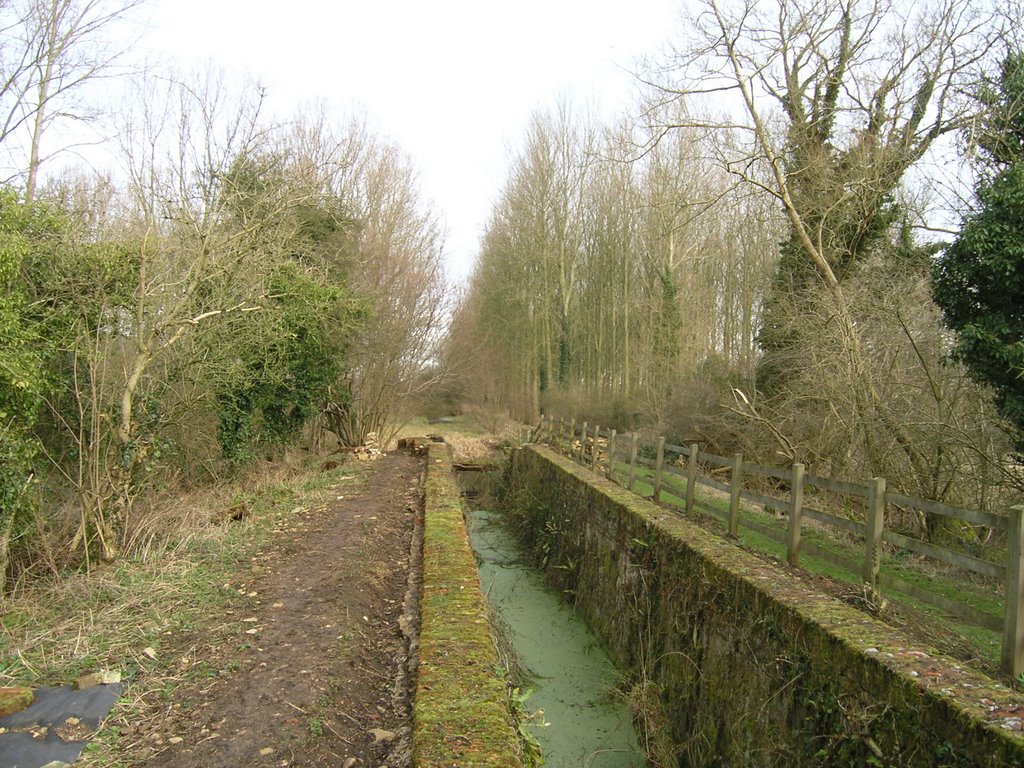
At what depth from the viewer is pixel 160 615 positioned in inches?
220

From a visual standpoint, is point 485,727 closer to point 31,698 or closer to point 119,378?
point 31,698

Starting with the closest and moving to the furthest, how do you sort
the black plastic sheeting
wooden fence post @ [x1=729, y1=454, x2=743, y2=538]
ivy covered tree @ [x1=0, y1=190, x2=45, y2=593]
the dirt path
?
the black plastic sheeting → the dirt path → ivy covered tree @ [x1=0, y1=190, x2=45, y2=593] → wooden fence post @ [x1=729, y1=454, x2=743, y2=538]

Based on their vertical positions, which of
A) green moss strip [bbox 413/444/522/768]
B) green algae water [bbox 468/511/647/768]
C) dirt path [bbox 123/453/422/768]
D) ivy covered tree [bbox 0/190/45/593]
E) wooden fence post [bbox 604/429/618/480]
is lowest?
green algae water [bbox 468/511/647/768]

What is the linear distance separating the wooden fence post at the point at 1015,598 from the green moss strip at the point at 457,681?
2.81 meters

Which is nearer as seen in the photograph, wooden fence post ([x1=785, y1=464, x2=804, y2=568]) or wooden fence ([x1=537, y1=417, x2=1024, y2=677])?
wooden fence ([x1=537, y1=417, x2=1024, y2=677])

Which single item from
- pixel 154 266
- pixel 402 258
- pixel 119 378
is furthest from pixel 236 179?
pixel 402 258

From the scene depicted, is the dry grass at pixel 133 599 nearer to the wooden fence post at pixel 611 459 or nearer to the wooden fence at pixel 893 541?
the wooden fence at pixel 893 541

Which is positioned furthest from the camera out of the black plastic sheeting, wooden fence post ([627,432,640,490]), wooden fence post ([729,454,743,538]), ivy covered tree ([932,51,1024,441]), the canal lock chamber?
wooden fence post ([627,432,640,490])

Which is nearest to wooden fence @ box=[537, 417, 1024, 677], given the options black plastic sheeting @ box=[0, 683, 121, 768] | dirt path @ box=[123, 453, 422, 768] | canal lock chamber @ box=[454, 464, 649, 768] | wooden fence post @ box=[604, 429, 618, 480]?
canal lock chamber @ box=[454, 464, 649, 768]

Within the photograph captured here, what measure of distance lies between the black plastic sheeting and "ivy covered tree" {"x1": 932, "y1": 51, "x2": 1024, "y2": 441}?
803 cm

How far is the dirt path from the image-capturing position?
377cm

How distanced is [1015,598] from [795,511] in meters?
2.54

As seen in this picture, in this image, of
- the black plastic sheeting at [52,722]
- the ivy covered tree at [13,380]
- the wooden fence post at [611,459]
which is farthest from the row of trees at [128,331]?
the wooden fence post at [611,459]

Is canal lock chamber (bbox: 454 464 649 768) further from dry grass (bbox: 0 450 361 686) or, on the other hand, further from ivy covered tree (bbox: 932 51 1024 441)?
ivy covered tree (bbox: 932 51 1024 441)
